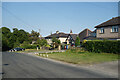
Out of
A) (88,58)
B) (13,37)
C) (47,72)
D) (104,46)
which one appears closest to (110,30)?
(104,46)

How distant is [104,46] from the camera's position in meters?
24.1

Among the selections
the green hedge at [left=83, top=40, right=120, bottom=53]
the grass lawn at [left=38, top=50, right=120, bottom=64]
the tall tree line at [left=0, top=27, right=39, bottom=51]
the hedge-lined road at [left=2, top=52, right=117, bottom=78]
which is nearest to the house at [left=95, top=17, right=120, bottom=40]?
the green hedge at [left=83, top=40, right=120, bottom=53]

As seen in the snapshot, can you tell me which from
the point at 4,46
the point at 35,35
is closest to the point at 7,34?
the point at 4,46

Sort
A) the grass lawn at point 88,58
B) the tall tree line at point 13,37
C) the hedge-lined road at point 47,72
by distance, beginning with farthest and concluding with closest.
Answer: the tall tree line at point 13,37, the grass lawn at point 88,58, the hedge-lined road at point 47,72

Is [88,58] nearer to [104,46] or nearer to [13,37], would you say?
[104,46]

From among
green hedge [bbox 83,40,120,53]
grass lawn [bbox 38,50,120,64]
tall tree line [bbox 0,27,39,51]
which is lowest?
grass lawn [bbox 38,50,120,64]

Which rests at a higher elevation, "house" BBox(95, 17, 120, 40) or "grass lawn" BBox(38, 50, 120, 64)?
"house" BBox(95, 17, 120, 40)

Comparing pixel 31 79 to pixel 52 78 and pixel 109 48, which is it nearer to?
pixel 52 78

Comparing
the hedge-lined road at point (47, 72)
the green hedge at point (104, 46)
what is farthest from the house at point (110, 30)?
the hedge-lined road at point (47, 72)

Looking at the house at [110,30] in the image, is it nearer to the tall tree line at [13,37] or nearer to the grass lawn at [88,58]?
the grass lawn at [88,58]

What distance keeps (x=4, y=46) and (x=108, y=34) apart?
129ft

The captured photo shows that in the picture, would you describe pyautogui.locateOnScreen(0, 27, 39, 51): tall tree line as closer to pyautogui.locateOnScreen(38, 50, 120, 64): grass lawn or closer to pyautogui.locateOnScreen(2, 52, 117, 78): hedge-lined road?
pyautogui.locateOnScreen(38, 50, 120, 64): grass lawn

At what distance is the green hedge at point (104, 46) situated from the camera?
22.0m

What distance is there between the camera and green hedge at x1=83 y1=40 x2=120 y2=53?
2197 centimetres
